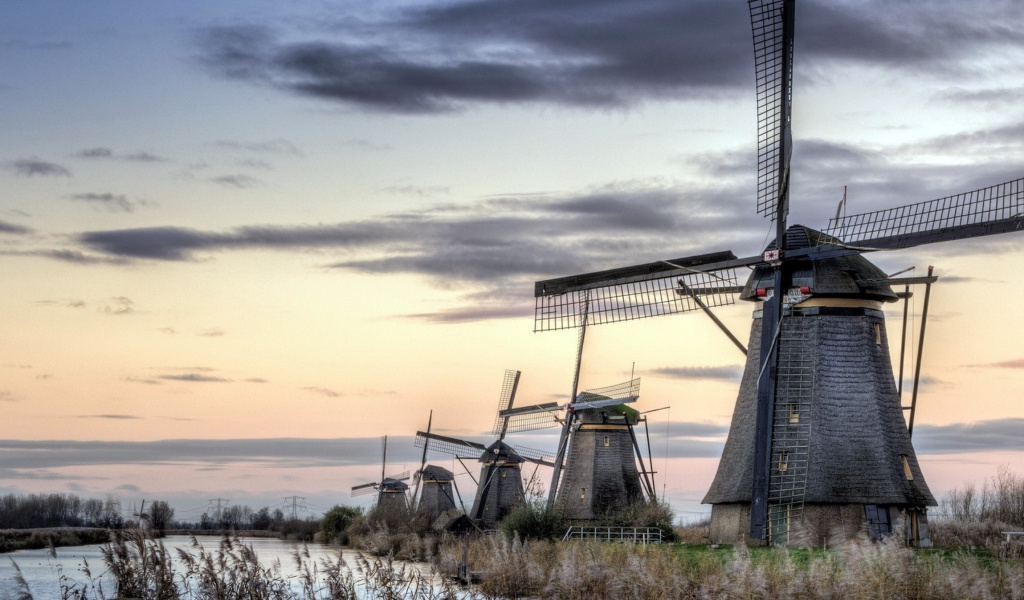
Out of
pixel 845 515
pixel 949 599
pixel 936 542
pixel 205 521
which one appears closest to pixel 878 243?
pixel 845 515

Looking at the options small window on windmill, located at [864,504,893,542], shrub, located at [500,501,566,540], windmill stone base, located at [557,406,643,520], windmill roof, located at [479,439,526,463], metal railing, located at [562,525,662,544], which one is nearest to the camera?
small window on windmill, located at [864,504,893,542]

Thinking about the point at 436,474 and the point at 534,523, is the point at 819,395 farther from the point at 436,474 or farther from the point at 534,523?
the point at 436,474

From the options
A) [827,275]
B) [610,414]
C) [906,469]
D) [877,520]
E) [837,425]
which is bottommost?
[877,520]

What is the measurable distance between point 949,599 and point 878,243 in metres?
10.3

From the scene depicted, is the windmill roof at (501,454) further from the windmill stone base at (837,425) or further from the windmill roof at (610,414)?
the windmill stone base at (837,425)

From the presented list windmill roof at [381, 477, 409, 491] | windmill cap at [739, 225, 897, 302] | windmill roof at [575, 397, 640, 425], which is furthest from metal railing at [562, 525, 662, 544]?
windmill roof at [381, 477, 409, 491]

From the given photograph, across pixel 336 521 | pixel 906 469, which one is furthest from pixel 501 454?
pixel 906 469

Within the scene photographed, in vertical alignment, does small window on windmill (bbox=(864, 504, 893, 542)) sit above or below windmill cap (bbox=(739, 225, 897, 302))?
below

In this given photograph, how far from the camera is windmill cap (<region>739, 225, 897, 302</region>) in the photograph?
23266 mm

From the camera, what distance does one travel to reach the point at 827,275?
921 inches

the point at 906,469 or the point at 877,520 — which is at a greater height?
the point at 906,469

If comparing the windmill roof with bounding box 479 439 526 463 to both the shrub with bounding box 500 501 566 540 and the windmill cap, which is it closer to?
the shrub with bounding box 500 501 566 540

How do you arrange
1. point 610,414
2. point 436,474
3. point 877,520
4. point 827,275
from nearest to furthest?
1. point 877,520
2. point 827,275
3. point 610,414
4. point 436,474

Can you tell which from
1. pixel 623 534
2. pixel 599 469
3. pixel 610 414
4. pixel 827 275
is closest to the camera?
pixel 827 275
